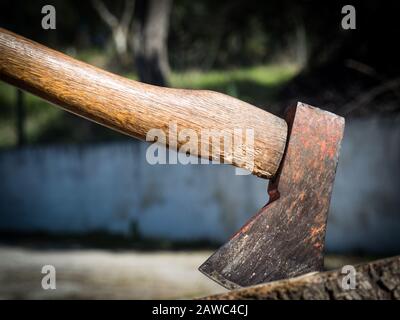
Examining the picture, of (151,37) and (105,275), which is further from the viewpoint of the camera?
(151,37)

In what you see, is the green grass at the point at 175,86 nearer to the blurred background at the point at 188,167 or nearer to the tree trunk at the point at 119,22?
the blurred background at the point at 188,167

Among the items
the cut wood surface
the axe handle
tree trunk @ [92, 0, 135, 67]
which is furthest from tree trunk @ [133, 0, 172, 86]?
the cut wood surface

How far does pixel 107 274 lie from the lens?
6.03 m

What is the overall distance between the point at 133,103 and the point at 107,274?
4547 millimetres

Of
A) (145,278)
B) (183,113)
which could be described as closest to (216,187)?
(145,278)

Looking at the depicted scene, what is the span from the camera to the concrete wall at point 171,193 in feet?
22.2

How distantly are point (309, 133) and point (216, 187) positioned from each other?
678 centimetres

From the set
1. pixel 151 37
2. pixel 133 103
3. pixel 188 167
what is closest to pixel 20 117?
pixel 151 37

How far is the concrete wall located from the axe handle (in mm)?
5227

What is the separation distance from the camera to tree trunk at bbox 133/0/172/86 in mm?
10844

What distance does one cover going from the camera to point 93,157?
33.2ft

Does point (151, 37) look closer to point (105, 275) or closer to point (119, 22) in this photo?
point (105, 275)

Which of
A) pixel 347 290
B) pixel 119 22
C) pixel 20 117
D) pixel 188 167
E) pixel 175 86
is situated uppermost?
pixel 119 22

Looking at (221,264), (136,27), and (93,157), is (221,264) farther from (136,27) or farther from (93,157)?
(136,27)
